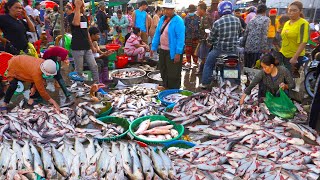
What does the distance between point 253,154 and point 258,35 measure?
425cm

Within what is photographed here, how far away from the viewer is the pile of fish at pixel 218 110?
472 centimetres

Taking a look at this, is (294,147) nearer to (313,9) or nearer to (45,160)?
(45,160)

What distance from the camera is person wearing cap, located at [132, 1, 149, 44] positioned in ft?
32.8

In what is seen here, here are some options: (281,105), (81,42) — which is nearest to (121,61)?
(81,42)

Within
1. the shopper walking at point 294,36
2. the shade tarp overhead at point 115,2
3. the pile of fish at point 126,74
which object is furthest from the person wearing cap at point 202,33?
the shade tarp overhead at point 115,2

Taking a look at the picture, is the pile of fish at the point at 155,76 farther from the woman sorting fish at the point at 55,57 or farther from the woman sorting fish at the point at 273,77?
the woman sorting fish at the point at 273,77

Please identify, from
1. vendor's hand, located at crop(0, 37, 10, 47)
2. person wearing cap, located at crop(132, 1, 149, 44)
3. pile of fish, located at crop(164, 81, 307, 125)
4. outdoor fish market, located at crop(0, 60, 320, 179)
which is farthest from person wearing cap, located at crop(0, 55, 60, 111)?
person wearing cap, located at crop(132, 1, 149, 44)

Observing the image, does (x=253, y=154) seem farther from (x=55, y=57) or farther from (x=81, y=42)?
(x=81, y=42)

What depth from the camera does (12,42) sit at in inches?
244

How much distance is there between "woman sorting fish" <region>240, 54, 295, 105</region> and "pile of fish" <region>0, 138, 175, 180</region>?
263 cm

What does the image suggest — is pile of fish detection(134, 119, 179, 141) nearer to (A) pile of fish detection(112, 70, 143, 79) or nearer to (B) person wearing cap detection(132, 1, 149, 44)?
(A) pile of fish detection(112, 70, 143, 79)

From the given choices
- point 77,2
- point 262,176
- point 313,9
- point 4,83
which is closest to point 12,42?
point 4,83

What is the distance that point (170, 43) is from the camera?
20.3 feet

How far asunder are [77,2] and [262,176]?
17.0 feet
